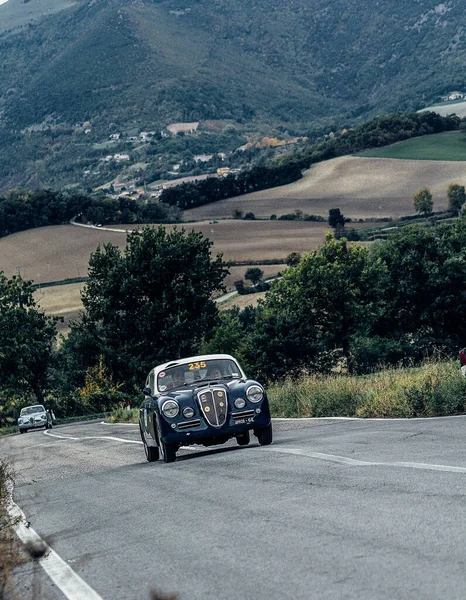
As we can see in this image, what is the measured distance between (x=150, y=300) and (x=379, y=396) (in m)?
46.2

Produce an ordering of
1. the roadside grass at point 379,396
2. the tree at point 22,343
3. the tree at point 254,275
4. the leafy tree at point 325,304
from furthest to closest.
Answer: the tree at point 254,275 → the tree at point 22,343 → the leafy tree at point 325,304 → the roadside grass at point 379,396

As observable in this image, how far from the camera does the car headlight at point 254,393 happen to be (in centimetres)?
1591

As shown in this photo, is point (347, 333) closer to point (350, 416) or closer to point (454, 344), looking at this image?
point (454, 344)

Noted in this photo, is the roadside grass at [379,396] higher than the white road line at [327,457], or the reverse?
the white road line at [327,457]

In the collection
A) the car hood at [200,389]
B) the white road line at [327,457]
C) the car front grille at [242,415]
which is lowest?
the white road line at [327,457]

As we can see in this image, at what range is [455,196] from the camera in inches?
5842

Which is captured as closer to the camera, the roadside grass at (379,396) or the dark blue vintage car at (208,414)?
the dark blue vintage car at (208,414)

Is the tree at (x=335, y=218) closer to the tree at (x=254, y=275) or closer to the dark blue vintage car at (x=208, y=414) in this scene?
the tree at (x=254, y=275)

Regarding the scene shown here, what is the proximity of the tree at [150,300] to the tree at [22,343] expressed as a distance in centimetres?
1142

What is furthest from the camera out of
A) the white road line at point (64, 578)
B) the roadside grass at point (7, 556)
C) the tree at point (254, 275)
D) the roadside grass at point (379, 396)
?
the tree at point (254, 275)

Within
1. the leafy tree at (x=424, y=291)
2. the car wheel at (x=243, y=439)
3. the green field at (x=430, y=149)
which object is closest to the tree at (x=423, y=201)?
the green field at (x=430, y=149)

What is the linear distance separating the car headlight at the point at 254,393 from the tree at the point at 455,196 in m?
132

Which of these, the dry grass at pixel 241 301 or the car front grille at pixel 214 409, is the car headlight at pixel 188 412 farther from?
the dry grass at pixel 241 301

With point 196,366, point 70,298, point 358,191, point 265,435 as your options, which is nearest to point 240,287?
point 70,298
